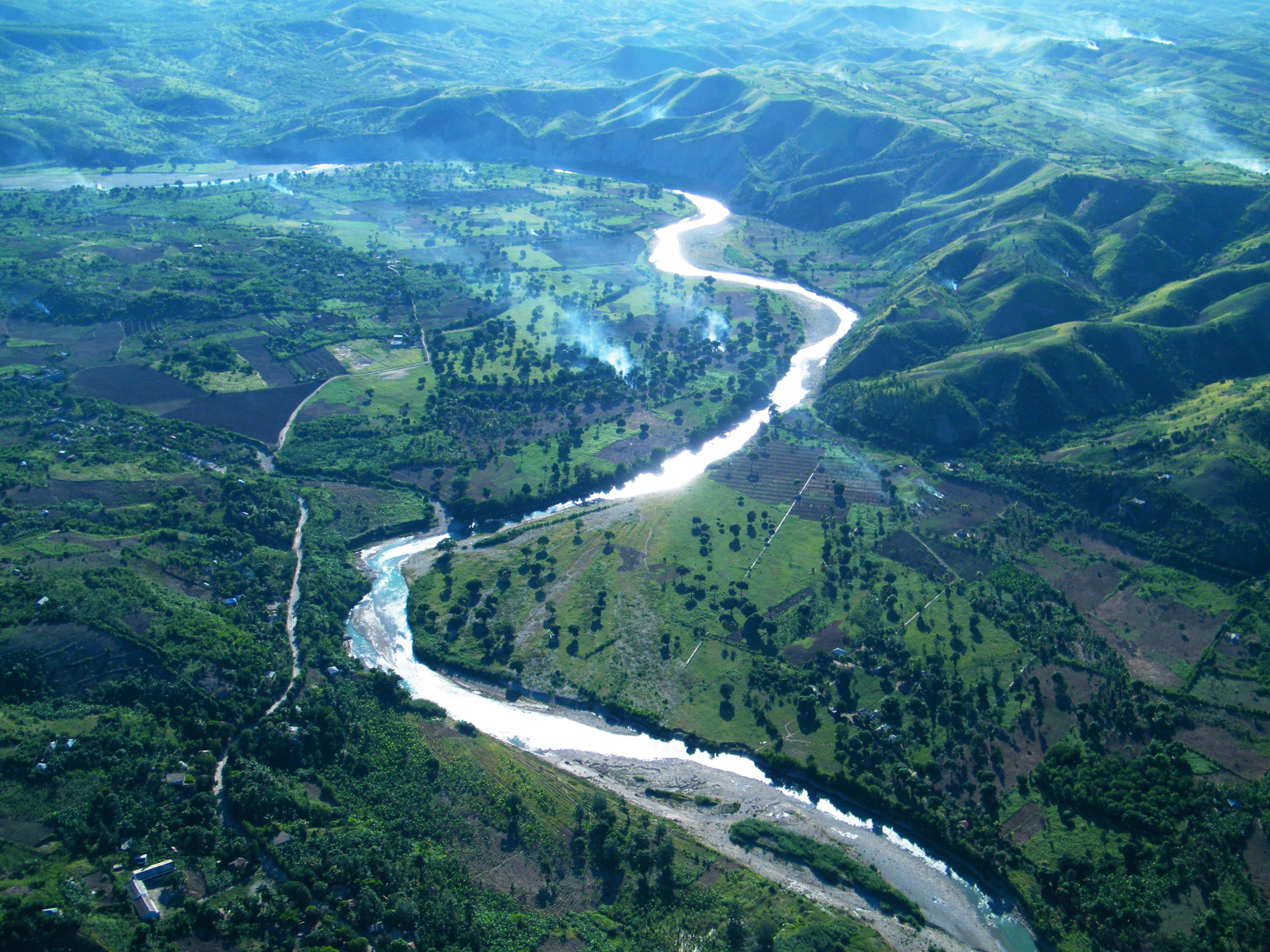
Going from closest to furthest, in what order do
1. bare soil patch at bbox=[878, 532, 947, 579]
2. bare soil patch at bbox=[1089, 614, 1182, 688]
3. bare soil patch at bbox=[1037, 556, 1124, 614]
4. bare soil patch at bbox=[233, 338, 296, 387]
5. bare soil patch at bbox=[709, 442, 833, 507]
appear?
bare soil patch at bbox=[1089, 614, 1182, 688] → bare soil patch at bbox=[1037, 556, 1124, 614] → bare soil patch at bbox=[878, 532, 947, 579] → bare soil patch at bbox=[709, 442, 833, 507] → bare soil patch at bbox=[233, 338, 296, 387]

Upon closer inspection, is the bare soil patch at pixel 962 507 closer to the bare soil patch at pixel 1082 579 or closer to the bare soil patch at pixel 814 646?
the bare soil patch at pixel 1082 579

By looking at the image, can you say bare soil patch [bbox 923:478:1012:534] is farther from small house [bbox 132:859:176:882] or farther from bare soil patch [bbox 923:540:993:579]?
small house [bbox 132:859:176:882]

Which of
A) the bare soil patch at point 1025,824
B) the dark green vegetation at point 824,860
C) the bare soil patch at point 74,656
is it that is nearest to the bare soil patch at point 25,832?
the bare soil patch at point 74,656

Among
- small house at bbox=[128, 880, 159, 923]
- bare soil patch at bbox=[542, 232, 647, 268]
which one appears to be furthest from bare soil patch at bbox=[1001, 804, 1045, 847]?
bare soil patch at bbox=[542, 232, 647, 268]

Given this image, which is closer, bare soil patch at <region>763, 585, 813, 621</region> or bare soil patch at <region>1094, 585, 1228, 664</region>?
bare soil patch at <region>1094, 585, 1228, 664</region>

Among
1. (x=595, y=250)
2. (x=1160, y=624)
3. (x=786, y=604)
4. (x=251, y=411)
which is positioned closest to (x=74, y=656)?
(x=251, y=411)

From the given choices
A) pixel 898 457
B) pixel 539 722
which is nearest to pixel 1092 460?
pixel 898 457
